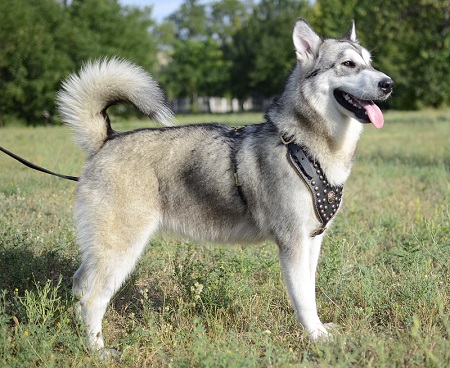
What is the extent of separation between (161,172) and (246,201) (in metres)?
0.64

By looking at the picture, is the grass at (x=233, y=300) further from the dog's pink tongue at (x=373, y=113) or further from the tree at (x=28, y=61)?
the tree at (x=28, y=61)

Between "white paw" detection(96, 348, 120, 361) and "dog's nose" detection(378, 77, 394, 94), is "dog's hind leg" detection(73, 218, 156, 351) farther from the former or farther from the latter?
"dog's nose" detection(378, 77, 394, 94)

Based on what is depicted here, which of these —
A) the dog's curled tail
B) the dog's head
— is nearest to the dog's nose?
the dog's head

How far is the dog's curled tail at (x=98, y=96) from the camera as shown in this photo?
3918 mm

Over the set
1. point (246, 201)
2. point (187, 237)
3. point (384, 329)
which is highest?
point (246, 201)

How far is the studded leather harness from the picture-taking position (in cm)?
356

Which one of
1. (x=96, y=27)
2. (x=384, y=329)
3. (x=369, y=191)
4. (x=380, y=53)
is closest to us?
(x=384, y=329)

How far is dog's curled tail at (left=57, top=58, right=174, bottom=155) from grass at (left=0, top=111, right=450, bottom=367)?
1139 millimetres

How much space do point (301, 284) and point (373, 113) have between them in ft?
4.16

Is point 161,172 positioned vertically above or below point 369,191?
above

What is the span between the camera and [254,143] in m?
3.82

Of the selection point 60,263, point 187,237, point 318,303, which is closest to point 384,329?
point 318,303

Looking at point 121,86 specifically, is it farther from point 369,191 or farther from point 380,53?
point 380,53

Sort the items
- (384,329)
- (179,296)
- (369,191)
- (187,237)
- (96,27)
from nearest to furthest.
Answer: (384,329) → (187,237) → (179,296) → (369,191) → (96,27)
